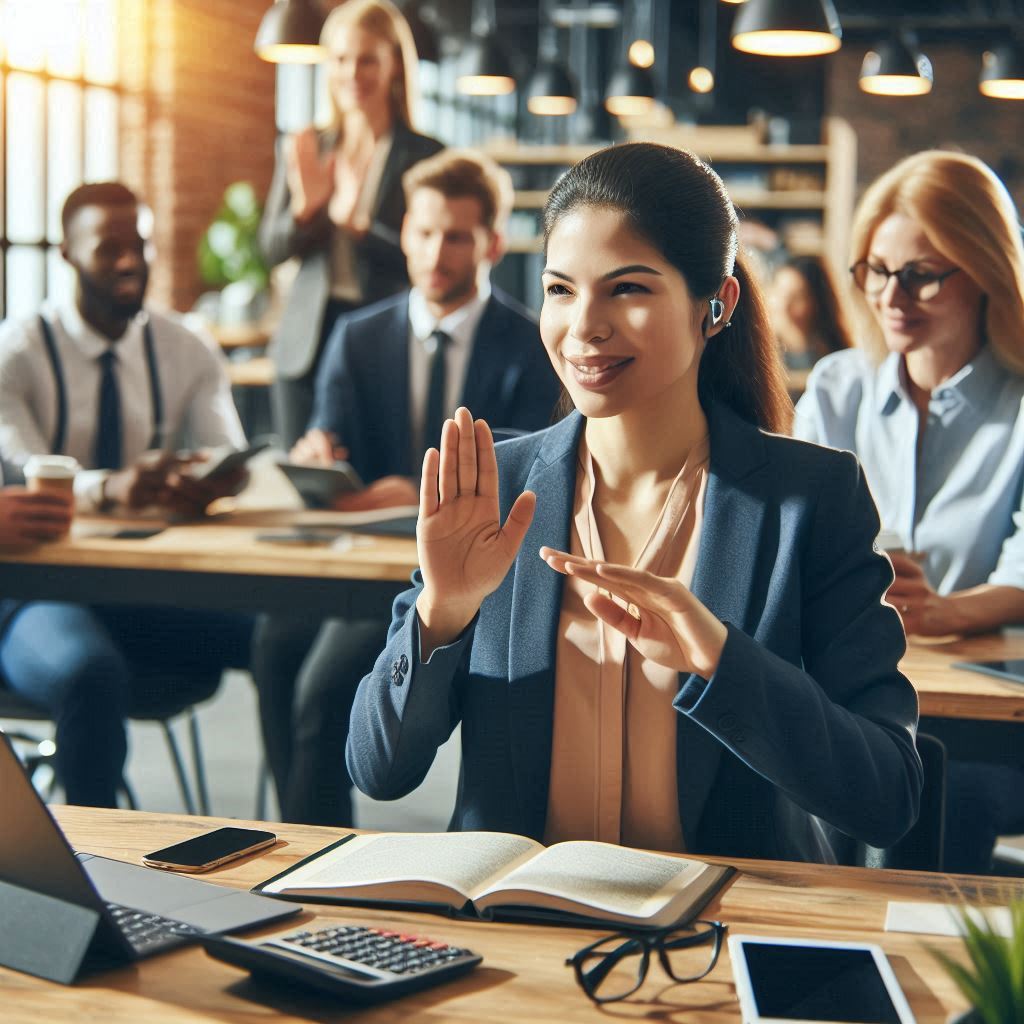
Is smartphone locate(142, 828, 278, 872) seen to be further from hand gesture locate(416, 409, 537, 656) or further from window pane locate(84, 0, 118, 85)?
window pane locate(84, 0, 118, 85)

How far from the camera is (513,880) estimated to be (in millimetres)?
1248

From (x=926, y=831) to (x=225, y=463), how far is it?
1.75 meters

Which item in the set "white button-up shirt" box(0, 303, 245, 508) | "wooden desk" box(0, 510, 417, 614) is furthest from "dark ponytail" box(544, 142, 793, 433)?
"white button-up shirt" box(0, 303, 245, 508)

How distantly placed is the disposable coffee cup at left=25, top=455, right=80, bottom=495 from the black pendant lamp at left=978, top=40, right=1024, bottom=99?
5043 mm

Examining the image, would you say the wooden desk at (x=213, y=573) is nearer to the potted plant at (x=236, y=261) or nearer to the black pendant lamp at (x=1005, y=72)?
the black pendant lamp at (x=1005, y=72)

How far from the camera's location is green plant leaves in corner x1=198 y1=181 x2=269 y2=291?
28.4 feet

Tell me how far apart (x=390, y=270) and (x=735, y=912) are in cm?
304

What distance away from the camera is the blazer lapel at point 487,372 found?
324 cm

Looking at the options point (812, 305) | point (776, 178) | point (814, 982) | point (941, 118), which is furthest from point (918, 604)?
point (941, 118)

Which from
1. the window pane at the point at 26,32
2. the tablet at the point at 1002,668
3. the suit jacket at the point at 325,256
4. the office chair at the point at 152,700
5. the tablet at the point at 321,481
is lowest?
the office chair at the point at 152,700

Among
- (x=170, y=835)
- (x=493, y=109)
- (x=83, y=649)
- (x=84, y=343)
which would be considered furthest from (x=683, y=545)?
(x=493, y=109)

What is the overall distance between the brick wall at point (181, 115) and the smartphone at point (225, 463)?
590 cm

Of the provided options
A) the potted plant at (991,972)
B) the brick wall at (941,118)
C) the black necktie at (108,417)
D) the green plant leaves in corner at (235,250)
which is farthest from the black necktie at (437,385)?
the brick wall at (941,118)

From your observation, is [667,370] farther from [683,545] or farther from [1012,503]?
[1012,503]
